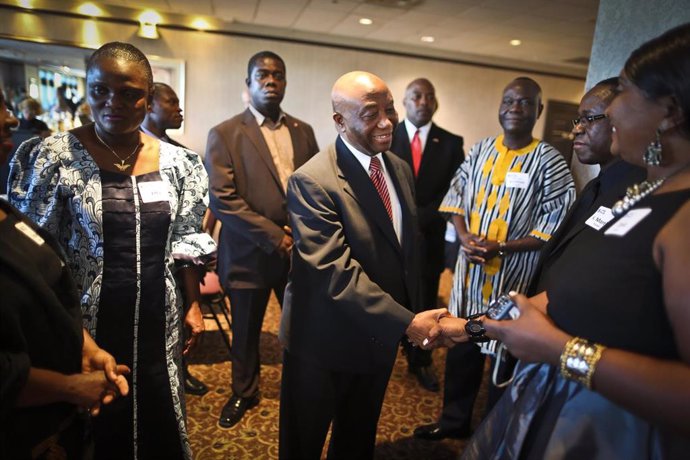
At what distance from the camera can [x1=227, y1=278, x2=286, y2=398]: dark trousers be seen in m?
2.70

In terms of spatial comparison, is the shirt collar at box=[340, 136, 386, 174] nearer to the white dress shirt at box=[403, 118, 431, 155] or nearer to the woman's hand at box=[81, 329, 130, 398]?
the woman's hand at box=[81, 329, 130, 398]

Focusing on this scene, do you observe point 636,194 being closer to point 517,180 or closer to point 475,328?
point 475,328

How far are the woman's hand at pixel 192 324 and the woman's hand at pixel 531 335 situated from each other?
1.15 metres

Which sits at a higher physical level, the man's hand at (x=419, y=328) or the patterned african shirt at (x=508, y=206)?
the patterned african shirt at (x=508, y=206)

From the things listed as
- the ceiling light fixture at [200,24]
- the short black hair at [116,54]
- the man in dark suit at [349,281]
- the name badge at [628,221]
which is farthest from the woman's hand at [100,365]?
the ceiling light fixture at [200,24]

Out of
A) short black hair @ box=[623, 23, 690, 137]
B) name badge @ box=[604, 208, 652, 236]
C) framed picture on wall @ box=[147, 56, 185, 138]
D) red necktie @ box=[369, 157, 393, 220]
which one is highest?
framed picture on wall @ box=[147, 56, 185, 138]

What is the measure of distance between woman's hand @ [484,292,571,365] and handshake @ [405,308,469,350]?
47 cm

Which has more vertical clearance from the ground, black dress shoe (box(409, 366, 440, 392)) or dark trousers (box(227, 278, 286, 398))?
dark trousers (box(227, 278, 286, 398))

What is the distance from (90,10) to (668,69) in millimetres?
7761

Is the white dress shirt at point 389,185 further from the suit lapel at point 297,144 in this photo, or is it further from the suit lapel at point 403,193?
the suit lapel at point 297,144

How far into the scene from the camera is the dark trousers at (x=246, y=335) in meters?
2.70

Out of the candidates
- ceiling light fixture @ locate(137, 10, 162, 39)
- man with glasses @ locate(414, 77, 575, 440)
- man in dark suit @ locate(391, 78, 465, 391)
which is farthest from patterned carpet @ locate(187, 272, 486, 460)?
ceiling light fixture @ locate(137, 10, 162, 39)

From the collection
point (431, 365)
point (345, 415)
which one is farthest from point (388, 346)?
point (431, 365)

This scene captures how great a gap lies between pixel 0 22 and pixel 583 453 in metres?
8.25
